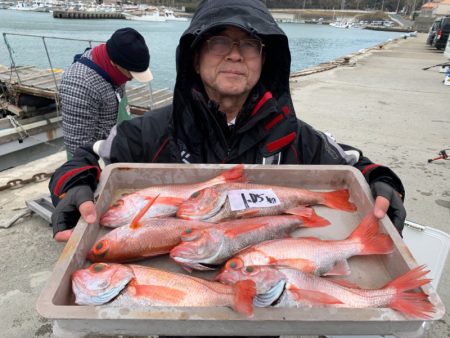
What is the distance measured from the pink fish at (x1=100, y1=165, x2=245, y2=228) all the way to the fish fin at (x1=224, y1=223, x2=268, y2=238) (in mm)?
317

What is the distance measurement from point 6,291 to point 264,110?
9.66ft

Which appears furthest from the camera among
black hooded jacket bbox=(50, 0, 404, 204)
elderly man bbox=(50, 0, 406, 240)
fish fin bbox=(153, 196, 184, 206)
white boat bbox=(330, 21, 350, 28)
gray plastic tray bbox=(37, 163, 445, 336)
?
white boat bbox=(330, 21, 350, 28)

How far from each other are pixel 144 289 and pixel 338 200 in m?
1.19

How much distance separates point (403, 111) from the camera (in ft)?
31.7

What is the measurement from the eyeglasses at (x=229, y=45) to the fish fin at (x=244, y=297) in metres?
1.37

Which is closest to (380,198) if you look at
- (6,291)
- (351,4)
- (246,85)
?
(246,85)

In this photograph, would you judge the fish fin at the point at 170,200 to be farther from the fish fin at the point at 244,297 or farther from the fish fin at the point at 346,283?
the fish fin at the point at 346,283

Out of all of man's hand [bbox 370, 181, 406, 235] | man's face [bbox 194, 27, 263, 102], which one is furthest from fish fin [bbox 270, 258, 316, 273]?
man's face [bbox 194, 27, 263, 102]

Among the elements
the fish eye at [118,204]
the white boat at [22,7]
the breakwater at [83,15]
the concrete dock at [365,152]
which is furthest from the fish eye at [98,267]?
the white boat at [22,7]

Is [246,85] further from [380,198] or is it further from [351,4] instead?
[351,4]

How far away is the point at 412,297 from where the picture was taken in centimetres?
119

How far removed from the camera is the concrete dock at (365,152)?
10.3ft

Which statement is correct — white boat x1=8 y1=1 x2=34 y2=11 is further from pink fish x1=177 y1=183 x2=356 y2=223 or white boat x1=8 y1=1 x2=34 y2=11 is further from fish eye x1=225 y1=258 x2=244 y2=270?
fish eye x1=225 y1=258 x2=244 y2=270

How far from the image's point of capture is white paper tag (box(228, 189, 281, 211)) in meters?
1.76
